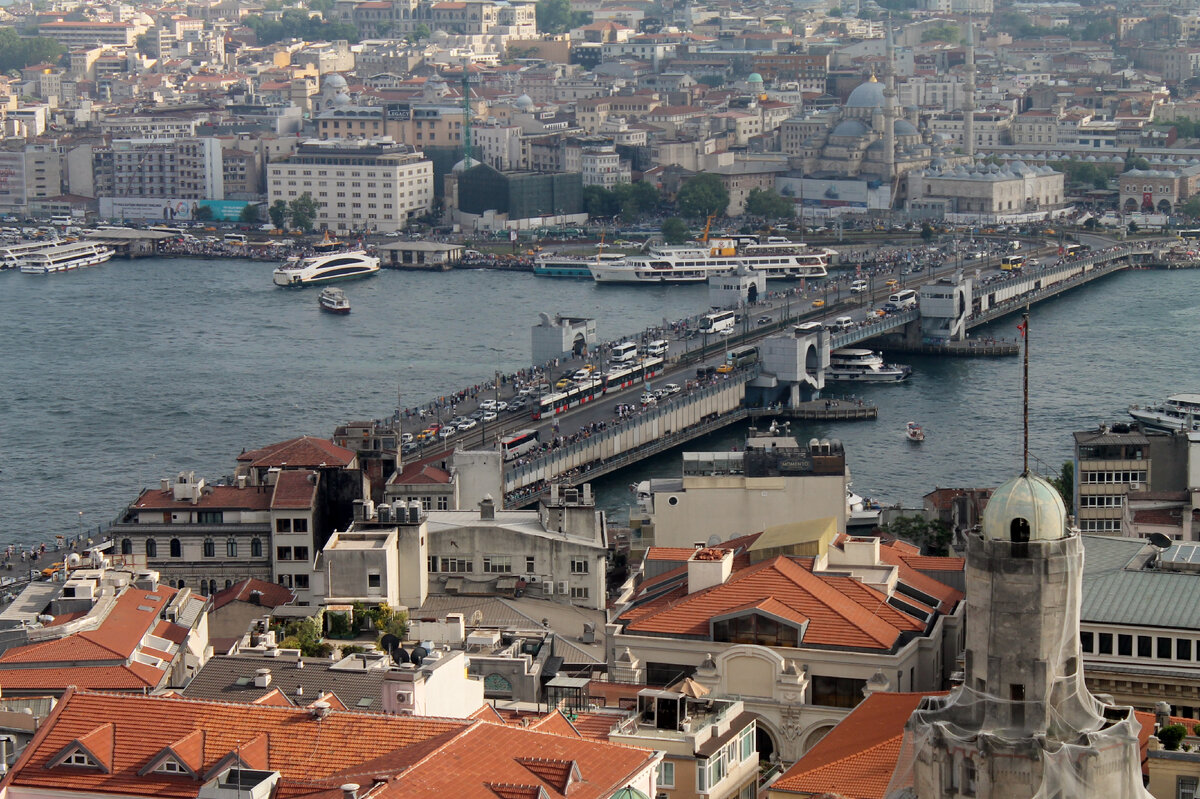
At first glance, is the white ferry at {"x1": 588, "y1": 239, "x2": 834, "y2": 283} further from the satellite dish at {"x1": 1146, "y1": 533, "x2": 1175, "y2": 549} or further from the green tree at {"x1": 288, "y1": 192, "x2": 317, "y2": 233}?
the satellite dish at {"x1": 1146, "y1": 533, "x2": 1175, "y2": 549}

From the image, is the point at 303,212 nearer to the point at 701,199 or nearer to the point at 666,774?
the point at 701,199

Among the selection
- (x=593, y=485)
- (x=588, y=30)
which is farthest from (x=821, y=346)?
(x=588, y=30)

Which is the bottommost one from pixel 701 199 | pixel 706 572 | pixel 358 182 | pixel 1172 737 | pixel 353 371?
pixel 353 371

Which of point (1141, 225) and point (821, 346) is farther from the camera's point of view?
point (1141, 225)

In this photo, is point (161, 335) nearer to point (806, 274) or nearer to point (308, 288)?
point (308, 288)

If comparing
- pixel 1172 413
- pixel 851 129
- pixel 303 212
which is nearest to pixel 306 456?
pixel 1172 413

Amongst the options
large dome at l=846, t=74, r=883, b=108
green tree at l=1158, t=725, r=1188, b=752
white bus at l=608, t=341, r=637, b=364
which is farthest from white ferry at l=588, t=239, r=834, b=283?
green tree at l=1158, t=725, r=1188, b=752
